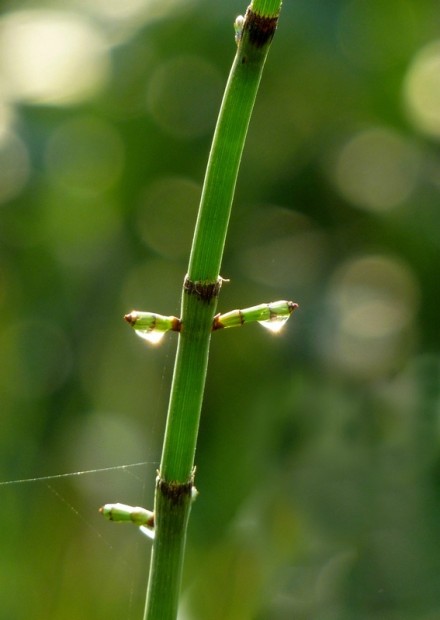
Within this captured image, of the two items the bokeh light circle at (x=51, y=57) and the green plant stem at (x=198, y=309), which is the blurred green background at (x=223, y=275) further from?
the green plant stem at (x=198, y=309)

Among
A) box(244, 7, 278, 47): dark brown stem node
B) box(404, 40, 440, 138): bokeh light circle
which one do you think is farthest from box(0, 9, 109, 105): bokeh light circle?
box(244, 7, 278, 47): dark brown stem node

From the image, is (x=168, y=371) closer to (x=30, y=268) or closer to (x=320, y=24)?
(x=30, y=268)

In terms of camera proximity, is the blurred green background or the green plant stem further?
the blurred green background

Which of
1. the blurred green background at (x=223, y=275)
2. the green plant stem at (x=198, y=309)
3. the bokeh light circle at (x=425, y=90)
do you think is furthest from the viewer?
the bokeh light circle at (x=425, y=90)

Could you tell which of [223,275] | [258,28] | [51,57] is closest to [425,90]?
[223,275]

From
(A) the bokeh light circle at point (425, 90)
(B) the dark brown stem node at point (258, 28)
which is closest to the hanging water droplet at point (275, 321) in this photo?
(B) the dark brown stem node at point (258, 28)

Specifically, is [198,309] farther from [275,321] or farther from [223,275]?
[223,275]

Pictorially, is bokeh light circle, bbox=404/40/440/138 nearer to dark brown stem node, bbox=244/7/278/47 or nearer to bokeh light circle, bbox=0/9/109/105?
bokeh light circle, bbox=0/9/109/105
